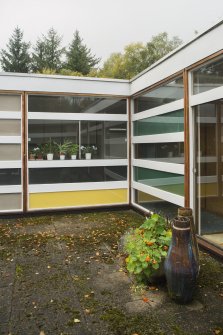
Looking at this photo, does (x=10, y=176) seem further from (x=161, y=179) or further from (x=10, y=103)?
(x=161, y=179)

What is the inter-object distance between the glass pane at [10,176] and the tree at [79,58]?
3429 centimetres

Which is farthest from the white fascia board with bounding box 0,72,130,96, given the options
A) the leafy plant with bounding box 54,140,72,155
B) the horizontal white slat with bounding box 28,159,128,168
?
the horizontal white slat with bounding box 28,159,128,168

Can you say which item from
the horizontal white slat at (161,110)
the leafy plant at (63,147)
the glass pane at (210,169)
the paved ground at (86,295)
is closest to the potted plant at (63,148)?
the leafy plant at (63,147)

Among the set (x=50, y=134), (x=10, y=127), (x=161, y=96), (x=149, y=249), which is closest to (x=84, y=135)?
(x=50, y=134)

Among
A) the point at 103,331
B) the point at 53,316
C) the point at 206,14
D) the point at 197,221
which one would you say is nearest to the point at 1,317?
the point at 53,316

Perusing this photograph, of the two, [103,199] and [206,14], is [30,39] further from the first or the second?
[103,199]

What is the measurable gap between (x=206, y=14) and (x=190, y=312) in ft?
161

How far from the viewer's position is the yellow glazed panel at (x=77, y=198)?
24.2ft

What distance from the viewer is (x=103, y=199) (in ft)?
25.7

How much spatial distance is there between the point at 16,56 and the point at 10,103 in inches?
1444

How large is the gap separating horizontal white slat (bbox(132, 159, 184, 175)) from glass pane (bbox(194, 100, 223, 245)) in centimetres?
42

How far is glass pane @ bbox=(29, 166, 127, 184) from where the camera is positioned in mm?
7348

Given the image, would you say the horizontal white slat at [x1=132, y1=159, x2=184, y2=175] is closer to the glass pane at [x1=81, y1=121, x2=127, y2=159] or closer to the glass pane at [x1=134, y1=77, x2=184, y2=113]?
the glass pane at [x1=81, y1=121, x2=127, y2=159]

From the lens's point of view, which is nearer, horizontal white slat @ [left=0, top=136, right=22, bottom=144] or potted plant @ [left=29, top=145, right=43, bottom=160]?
horizontal white slat @ [left=0, top=136, right=22, bottom=144]
